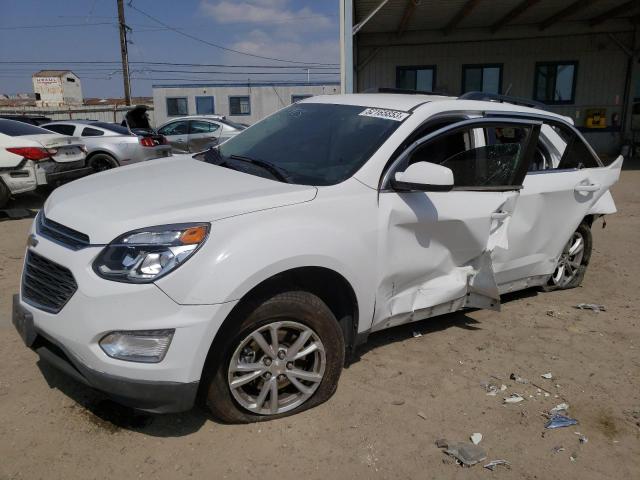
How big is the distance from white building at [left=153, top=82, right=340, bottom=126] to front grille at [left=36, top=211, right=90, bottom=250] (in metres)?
28.1

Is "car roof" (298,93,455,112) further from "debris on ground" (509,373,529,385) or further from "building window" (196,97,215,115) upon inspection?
"building window" (196,97,215,115)

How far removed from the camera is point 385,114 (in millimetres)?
3463

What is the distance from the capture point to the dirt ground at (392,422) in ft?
8.52

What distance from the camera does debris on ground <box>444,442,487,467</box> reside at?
2.68 m

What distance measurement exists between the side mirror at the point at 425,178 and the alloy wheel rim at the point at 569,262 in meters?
2.44

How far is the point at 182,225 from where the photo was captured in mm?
2486

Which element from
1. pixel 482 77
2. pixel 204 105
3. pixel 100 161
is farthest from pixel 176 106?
pixel 100 161

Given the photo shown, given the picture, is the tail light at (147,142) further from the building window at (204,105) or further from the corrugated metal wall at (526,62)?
the building window at (204,105)

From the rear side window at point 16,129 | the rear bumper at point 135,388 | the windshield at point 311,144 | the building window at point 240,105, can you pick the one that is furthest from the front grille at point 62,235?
the building window at point 240,105

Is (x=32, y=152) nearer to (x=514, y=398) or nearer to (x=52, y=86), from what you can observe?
(x=514, y=398)

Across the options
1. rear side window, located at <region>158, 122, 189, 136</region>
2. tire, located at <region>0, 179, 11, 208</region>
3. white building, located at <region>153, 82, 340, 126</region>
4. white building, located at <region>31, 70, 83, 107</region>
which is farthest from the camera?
white building, located at <region>31, 70, 83, 107</region>

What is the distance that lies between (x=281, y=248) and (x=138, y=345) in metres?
0.79

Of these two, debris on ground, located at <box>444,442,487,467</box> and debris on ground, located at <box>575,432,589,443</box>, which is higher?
debris on ground, located at <box>444,442,487,467</box>

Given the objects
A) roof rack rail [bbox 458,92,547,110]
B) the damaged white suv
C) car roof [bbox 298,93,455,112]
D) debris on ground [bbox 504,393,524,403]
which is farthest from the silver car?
debris on ground [bbox 504,393,524,403]
